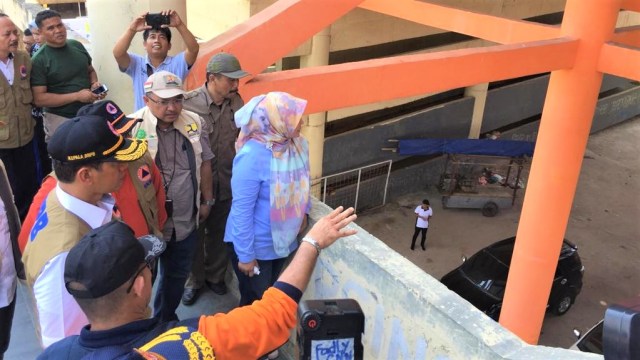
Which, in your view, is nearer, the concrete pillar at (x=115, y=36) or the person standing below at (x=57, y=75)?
the person standing below at (x=57, y=75)

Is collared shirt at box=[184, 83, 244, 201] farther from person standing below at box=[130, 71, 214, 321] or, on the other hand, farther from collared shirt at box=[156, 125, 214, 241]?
collared shirt at box=[156, 125, 214, 241]

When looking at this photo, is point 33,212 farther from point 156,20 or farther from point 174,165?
point 156,20

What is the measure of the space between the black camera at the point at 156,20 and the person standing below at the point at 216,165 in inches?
31.9

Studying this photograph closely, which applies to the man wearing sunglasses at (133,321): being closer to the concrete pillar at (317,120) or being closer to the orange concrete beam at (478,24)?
the orange concrete beam at (478,24)

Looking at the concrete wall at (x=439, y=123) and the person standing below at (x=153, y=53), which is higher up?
the person standing below at (x=153, y=53)

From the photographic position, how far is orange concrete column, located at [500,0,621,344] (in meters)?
5.42

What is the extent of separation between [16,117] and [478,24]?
4.70 meters

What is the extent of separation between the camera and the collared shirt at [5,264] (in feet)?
8.13

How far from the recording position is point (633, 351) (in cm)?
124

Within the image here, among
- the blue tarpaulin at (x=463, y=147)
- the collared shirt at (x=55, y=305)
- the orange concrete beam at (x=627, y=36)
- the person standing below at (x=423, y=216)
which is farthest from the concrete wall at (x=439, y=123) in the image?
the collared shirt at (x=55, y=305)

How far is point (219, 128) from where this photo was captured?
3590 mm

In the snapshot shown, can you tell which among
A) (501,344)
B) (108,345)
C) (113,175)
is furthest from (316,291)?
(108,345)

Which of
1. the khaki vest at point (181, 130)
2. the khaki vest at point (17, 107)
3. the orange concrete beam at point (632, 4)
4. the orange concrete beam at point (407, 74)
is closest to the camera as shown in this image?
the khaki vest at point (181, 130)

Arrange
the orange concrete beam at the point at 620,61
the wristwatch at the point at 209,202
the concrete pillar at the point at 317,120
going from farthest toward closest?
the concrete pillar at the point at 317,120 < the orange concrete beam at the point at 620,61 < the wristwatch at the point at 209,202
